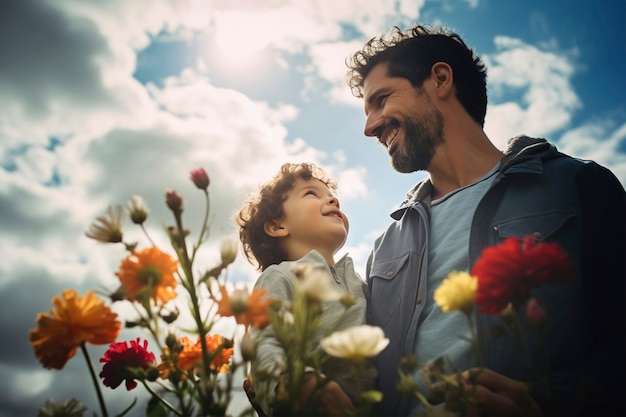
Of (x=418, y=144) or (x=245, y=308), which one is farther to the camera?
(x=418, y=144)

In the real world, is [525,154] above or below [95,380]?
above

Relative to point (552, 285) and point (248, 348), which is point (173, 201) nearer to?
point (248, 348)

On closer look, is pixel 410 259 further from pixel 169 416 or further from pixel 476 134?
pixel 169 416

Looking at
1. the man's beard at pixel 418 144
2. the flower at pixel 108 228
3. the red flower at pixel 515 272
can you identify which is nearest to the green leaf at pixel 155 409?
the flower at pixel 108 228

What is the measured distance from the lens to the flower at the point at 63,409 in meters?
0.66

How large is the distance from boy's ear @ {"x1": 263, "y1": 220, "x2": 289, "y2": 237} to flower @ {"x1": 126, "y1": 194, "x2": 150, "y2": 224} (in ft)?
3.69

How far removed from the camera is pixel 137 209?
0.76m

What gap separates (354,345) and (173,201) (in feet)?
1.20

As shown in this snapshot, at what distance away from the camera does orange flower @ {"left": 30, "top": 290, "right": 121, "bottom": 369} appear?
68 centimetres

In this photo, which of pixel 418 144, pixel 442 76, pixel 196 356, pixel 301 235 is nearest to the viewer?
pixel 196 356

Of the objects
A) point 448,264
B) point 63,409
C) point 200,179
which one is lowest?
point 63,409

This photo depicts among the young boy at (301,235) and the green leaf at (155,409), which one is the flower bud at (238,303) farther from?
the young boy at (301,235)

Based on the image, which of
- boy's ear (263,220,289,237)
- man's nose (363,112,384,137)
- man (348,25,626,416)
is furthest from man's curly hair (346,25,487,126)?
boy's ear (263,220,289,237)

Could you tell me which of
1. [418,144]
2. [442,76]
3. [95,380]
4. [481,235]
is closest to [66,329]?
[95,380]
